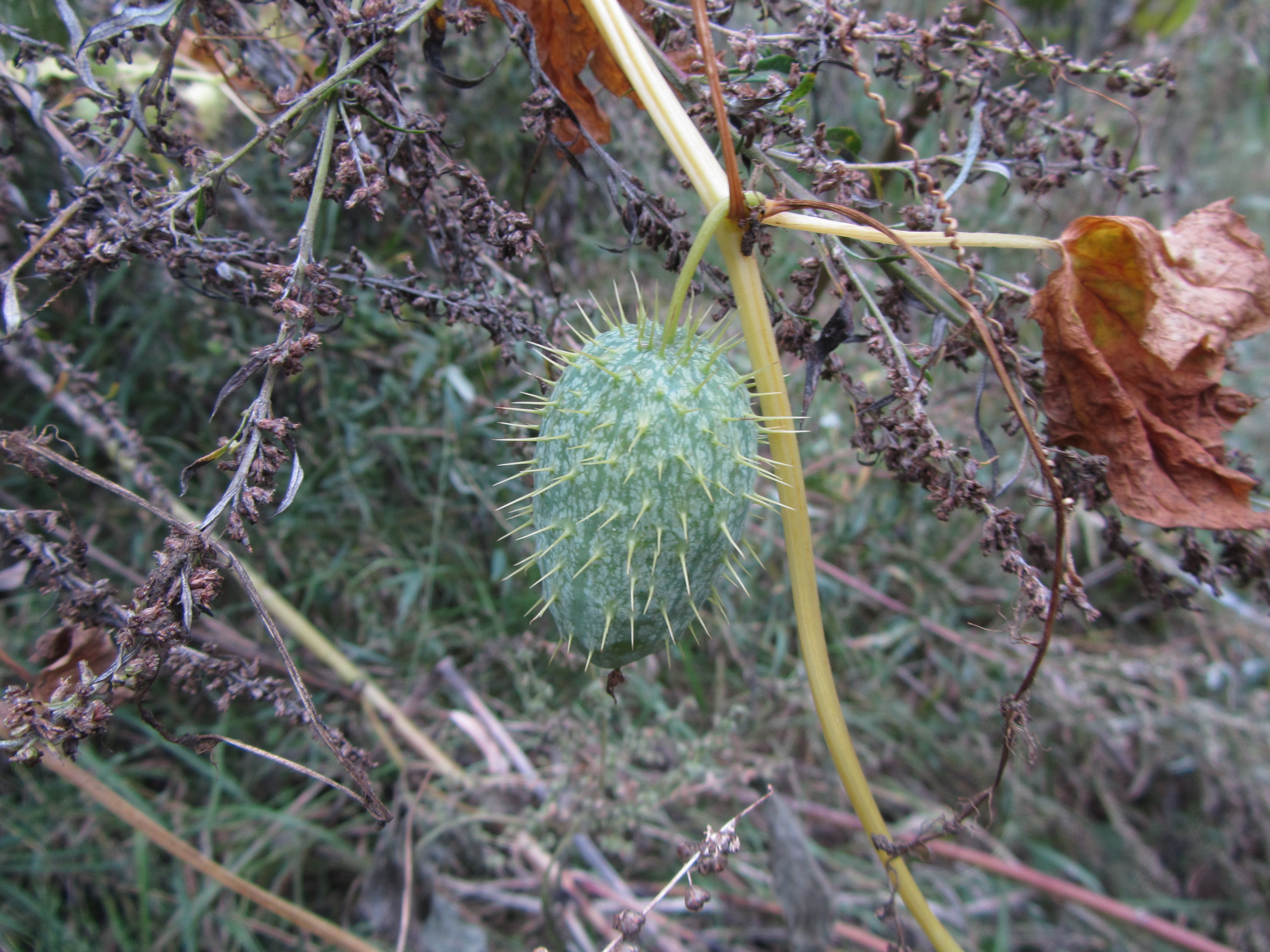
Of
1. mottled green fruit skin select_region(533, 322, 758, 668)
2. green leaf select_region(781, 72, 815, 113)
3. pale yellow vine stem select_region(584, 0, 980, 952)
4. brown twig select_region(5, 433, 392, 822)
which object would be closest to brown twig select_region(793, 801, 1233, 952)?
pale yellow vine stem select_region(584, 0, 980, 952)

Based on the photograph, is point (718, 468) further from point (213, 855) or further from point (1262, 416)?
point (1262, 416)

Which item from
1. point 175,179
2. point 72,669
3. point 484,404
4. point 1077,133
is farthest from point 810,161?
point 72,669

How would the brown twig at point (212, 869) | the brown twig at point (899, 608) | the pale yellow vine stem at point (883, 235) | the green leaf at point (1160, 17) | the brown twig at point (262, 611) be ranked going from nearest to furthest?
the brown twig at point (262, 611) < the pale yellow vine stem at point (883, 235) < the brown twig at point (212, 869) < the brown twig at point (899, 608) < the green leaf at point (1160, 17)

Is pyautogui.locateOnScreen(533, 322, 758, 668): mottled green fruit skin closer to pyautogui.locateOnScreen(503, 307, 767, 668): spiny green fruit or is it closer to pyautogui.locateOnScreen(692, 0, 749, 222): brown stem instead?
pyautogui.locateOnScreen(503, 307, 767, 668): spiny green fruit

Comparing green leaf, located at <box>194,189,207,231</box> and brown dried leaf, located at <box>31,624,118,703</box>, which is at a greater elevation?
green leaf, located at <box>194,189,207,231</box>

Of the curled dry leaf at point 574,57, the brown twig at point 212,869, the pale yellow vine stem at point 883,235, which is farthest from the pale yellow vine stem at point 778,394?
the brown twig at point 212,869

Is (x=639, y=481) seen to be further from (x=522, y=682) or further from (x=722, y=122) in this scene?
(x=522, y=682)

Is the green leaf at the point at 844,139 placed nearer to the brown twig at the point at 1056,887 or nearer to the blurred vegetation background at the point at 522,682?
the blurred vegetation background at the point at 522,682
